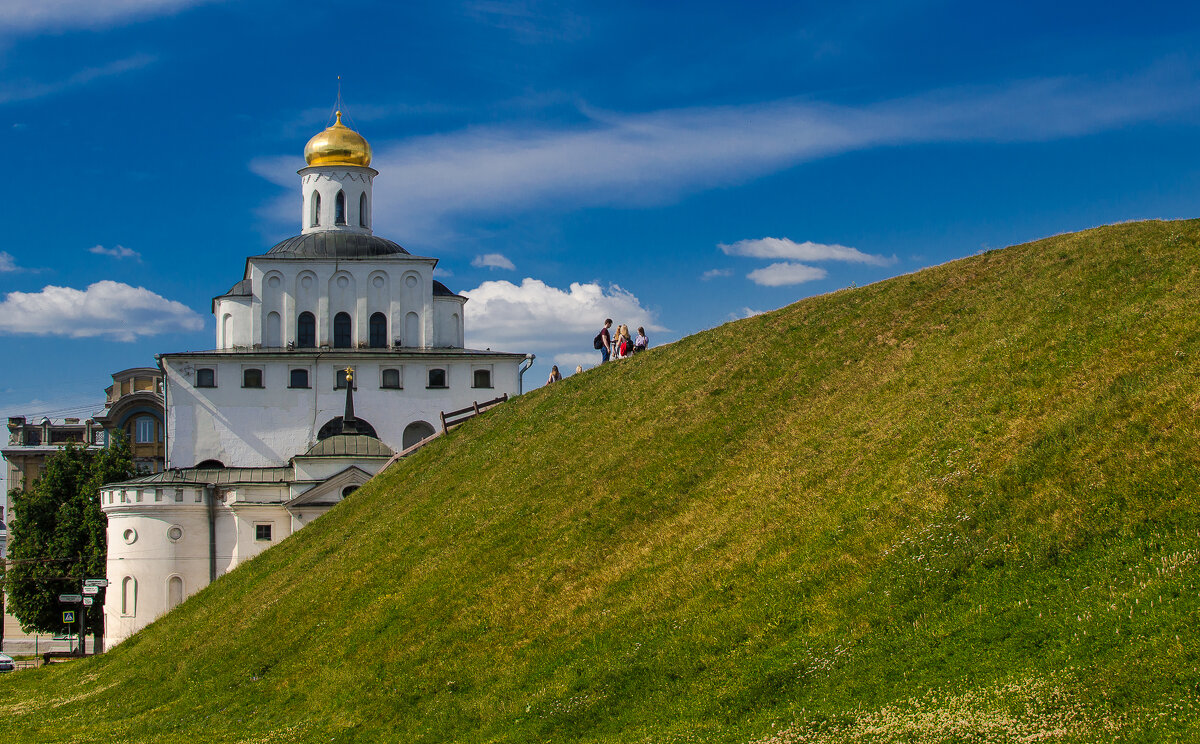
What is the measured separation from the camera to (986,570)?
14602mm

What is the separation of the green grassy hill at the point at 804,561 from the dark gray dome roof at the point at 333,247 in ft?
122

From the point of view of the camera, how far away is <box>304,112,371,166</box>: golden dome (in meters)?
70.8

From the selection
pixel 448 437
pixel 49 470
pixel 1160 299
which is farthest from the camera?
pixel 49 470

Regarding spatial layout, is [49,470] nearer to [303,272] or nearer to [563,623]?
[303,272]

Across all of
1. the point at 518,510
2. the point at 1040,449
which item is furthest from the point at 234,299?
the point at 1040,449

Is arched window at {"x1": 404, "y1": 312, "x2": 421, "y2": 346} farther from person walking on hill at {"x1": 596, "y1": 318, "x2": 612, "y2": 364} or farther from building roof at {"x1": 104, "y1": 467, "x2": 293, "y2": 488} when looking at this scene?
person walking on hill at {"x1": 596, "y1": 318, "x2": 612, "y2": 364}

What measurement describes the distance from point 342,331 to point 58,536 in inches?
748

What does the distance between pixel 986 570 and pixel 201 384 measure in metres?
55.9

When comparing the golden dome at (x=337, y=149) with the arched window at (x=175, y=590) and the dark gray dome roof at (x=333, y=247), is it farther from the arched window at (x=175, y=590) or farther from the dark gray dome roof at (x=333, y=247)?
the arched window at (x=175, y=590)

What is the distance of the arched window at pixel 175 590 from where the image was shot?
47.3m

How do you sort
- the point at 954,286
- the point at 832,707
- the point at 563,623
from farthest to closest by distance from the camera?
the point at 954,286, the point at 563,623, the point at 832,707

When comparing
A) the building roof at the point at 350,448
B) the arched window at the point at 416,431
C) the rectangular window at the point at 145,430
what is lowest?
the building roof at the point at 350,448

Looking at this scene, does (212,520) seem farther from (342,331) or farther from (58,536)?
(342,331)

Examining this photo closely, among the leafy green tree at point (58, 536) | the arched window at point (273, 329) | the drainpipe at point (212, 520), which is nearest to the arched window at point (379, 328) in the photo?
the arched window at point (273, 329)
